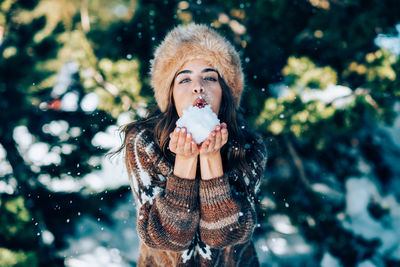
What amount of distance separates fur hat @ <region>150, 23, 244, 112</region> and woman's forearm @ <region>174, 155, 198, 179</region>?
0.35 metres

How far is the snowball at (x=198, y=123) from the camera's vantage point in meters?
0.95

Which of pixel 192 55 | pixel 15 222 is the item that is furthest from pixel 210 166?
pixel 15 222

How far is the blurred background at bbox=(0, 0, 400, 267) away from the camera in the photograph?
6.80ft

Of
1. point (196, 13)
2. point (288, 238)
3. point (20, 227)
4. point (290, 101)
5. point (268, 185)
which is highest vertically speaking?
point (196, 13)

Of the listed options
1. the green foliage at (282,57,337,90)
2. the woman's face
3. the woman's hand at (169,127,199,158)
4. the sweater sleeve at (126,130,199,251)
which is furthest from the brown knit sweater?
the green foliage at (282,57,337,90)

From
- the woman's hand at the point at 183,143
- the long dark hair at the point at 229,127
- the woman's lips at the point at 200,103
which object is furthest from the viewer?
the long dark hair at the point at 229,127

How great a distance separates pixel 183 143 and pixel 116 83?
1.43m

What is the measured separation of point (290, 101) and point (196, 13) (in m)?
1.06

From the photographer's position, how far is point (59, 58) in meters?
2.10

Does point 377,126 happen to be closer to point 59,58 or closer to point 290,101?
point 290,101

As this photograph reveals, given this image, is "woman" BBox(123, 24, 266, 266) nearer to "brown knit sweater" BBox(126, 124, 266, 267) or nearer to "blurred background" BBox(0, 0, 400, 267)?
"brown knit sweater" BBox(126, 124, 266, 267)

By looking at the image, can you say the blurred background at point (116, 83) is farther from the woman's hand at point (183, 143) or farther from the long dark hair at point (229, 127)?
the woman's hand at point (183, 143)

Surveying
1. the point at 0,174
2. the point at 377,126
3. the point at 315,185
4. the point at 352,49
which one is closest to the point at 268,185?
the point at 315,185

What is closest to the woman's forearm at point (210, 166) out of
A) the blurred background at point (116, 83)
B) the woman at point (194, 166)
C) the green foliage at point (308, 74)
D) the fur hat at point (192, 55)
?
the woman at point (194, 166)
